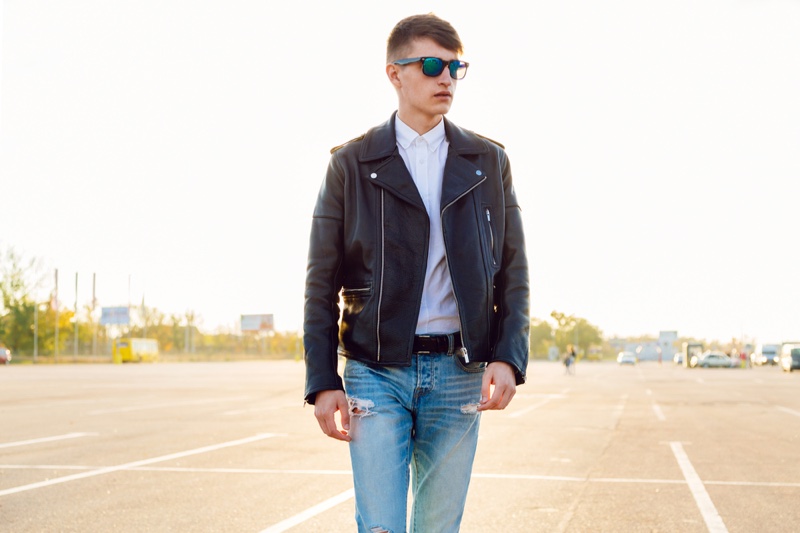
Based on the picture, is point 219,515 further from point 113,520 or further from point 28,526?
point 28,526

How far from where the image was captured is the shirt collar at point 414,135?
3.14 meters

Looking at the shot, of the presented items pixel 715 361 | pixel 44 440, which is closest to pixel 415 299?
pixel 44 440

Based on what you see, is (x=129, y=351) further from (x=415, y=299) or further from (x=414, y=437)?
(x=415, y=299)

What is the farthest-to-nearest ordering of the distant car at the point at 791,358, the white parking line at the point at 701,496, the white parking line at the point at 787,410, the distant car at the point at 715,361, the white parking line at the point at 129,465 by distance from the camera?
the distant car at the point at 715,361, the distant car at the point at 791,358, the white parking line at the point at 787,410, the white parking line at the point at 129,465, the white parking line at the point at 701,496

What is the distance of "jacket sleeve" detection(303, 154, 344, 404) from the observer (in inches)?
115

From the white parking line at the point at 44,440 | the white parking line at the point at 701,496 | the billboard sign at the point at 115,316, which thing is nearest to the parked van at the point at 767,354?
the billboard sign at the point at 115,316

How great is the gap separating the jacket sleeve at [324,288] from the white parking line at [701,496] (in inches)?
181

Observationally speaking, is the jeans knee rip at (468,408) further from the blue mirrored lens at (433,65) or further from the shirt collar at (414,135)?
the blue mirrored lens at (433,65)

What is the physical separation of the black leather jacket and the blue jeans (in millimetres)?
74

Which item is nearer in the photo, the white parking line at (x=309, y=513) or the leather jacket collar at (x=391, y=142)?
the leather jacket collar at (x=391, y=142)

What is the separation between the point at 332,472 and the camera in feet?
30.9

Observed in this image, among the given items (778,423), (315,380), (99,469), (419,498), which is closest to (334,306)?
(315,380)

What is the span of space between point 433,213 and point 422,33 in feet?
1.95

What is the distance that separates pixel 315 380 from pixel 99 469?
731cm
